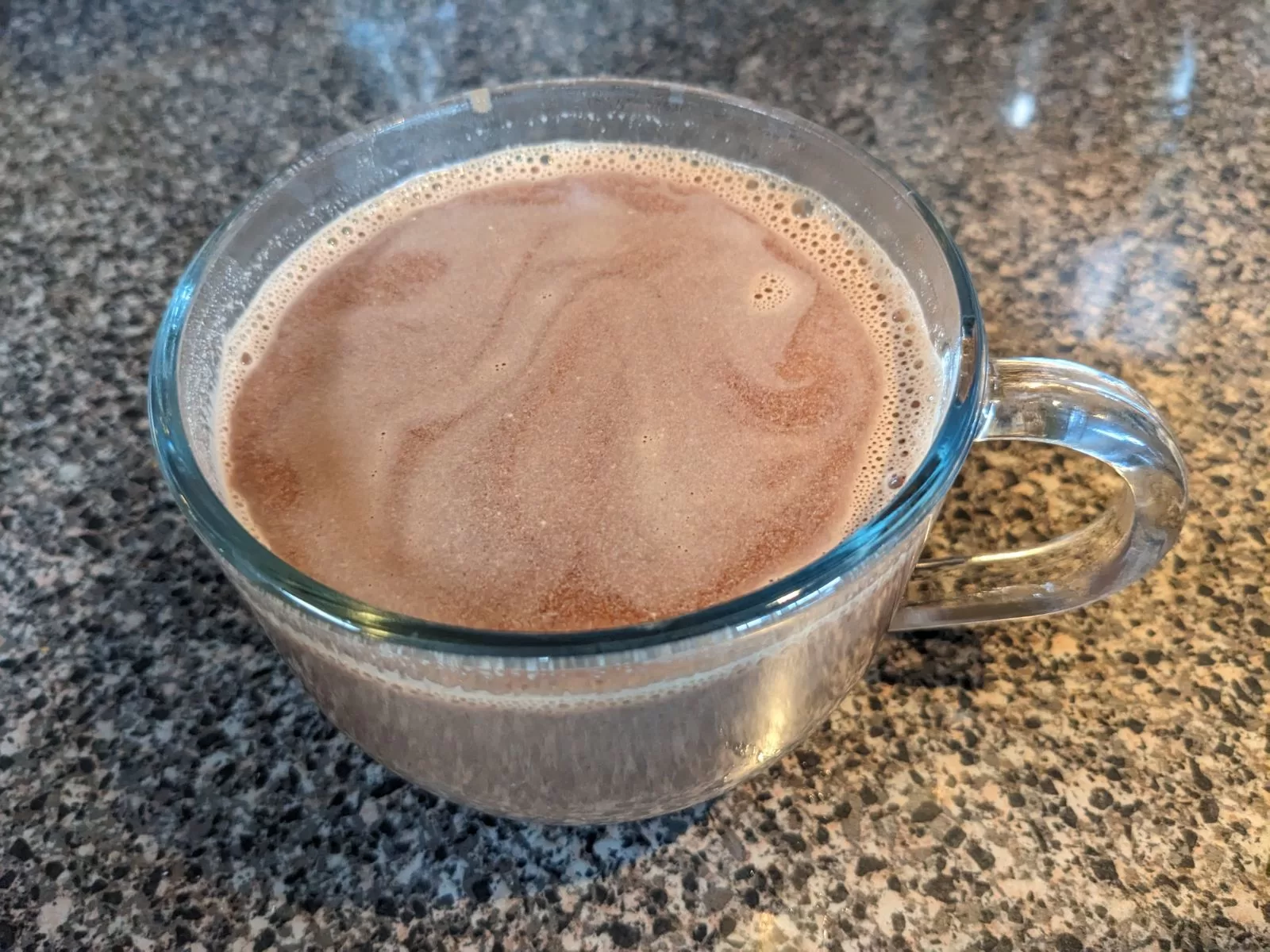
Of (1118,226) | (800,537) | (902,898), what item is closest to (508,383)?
(800,537)

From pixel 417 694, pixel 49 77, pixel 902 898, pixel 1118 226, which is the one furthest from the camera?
pixel 49 77

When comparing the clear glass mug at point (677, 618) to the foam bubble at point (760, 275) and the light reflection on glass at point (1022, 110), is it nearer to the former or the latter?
the foam bubble at point (760, 275)

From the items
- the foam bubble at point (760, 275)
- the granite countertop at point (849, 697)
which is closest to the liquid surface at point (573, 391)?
the foam bubble at point (760, 275)

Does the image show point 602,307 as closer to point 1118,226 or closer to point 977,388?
point 977,388

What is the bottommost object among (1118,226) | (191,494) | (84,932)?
(84,932)

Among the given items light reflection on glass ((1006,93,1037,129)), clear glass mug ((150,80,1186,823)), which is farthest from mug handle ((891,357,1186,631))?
light reflection on glass ((1006,93,1037,129))

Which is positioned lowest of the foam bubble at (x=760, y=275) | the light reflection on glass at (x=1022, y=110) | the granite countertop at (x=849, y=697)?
the granite countertop at (x=849, y=697)
